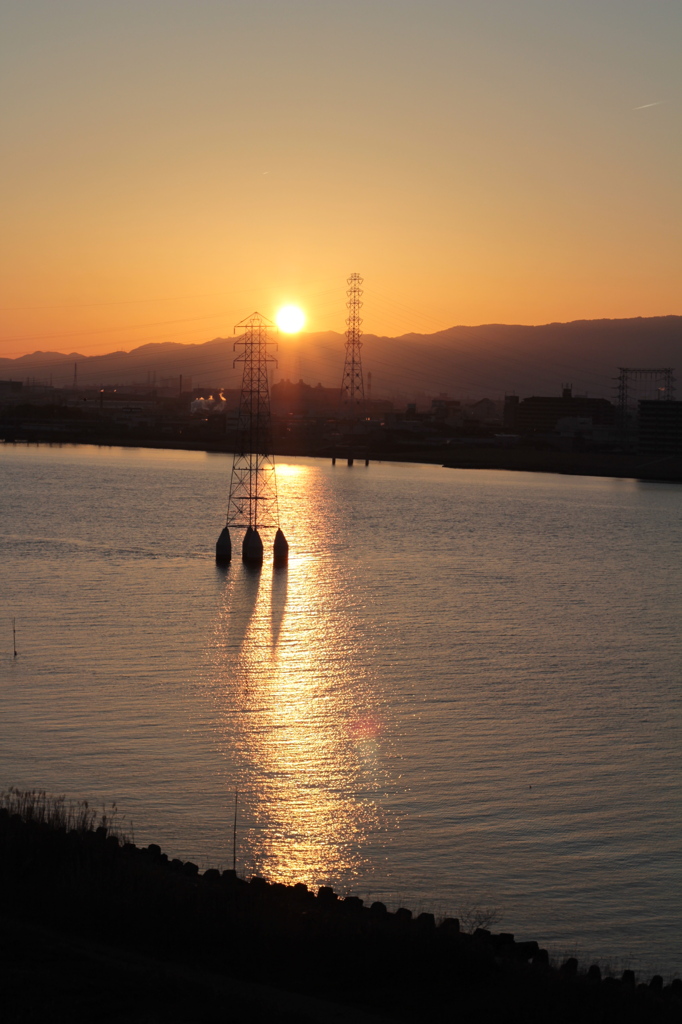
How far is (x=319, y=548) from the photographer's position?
4025 cm

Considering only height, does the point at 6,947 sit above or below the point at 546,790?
above

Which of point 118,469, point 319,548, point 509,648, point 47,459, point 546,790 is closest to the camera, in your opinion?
point 546,790

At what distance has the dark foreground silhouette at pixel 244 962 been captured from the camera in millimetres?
5762

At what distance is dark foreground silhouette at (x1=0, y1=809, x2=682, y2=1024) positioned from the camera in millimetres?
5762

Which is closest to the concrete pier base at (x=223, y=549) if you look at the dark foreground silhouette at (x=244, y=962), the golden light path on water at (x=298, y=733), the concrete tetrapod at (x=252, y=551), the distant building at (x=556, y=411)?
the concrete tetrapod at (x=252, y=551)

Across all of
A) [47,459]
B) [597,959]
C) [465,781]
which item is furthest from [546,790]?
[47,459]

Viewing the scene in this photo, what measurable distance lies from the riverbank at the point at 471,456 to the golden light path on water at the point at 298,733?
91388 millimetres

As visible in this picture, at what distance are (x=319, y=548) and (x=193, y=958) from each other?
33.8 m

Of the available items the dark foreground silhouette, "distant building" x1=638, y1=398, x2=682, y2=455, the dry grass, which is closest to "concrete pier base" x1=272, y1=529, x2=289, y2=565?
→ the dry grass

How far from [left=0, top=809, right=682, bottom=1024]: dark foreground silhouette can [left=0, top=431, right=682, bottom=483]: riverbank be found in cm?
10825

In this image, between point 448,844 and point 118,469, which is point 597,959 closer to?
point 448,844

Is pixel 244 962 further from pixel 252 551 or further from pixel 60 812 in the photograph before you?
pixel 252 551

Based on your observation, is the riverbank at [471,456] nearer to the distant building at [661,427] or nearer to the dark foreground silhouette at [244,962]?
the distant building at [661,427]

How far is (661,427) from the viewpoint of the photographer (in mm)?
128500
